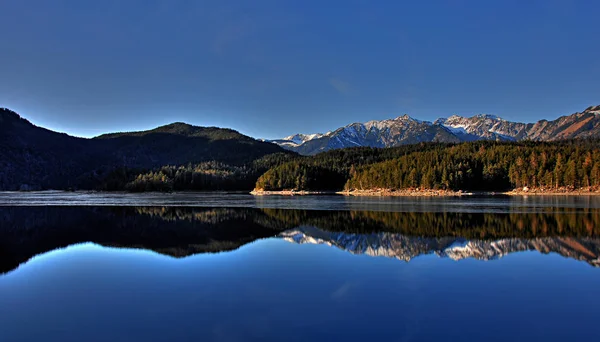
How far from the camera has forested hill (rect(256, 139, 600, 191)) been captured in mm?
115250

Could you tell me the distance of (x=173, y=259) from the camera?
72.8 feet

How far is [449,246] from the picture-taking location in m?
25.2

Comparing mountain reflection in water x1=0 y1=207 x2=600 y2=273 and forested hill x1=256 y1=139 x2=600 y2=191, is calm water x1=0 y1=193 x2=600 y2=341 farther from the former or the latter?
A: forested hill x1=256 y1=139 x2=600 y2=191

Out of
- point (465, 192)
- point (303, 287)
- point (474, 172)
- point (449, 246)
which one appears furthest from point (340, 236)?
point (474, 172)

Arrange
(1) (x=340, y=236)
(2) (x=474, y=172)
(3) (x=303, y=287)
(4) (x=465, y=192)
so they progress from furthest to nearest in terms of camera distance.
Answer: (2) (x=474, y=172) → (4) (x=465, y=192) → (1) (x=340, y=236) → (3) (x=303, y=287)

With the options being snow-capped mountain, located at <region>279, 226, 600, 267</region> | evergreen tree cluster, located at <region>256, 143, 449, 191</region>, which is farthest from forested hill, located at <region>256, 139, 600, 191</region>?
snow-capped mountain, located at <region>279, 226, 600, 267</region>

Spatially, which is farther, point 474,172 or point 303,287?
point 474,172

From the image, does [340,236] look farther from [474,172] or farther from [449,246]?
[474,172]

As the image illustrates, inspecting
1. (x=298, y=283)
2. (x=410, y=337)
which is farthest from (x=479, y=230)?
(x=410, y=337)

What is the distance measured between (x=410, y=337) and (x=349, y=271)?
8069mm

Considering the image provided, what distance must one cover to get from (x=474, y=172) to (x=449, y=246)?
4513 inches

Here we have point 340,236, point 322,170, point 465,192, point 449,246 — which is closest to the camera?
point 449,246

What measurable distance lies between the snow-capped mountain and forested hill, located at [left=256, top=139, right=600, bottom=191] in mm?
97659

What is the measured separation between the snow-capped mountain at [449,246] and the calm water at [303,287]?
3.8 inches
